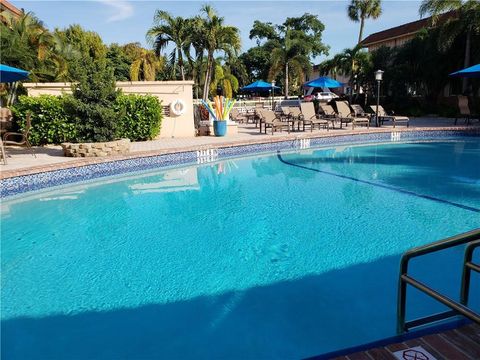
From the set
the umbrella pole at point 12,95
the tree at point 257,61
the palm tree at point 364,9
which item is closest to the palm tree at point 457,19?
the palm tree at point 364,9

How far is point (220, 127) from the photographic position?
13.8 m

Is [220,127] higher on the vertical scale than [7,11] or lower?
lower

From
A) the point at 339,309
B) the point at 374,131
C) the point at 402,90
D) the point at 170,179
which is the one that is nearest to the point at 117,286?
the point at 339,309

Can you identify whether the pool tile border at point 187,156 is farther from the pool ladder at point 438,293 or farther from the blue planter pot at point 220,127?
the pool ladder at point 438,293

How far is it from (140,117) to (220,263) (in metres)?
9.07

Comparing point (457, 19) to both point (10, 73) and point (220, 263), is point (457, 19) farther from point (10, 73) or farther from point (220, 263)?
point (220, 263)

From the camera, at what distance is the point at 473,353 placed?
6.61 ft

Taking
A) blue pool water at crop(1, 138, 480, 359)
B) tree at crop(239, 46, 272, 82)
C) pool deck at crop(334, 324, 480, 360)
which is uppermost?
tree at crop(239, 46, 272, 82)

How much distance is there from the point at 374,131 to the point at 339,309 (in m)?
11.7

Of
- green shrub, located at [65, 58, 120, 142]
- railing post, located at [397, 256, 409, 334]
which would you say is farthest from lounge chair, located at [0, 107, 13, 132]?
railing post, located at [397, 256, 409, 334]

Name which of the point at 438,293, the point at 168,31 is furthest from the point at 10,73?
the point at 168,31

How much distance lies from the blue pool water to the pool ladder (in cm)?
88

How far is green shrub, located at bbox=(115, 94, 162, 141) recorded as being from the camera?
1217cm

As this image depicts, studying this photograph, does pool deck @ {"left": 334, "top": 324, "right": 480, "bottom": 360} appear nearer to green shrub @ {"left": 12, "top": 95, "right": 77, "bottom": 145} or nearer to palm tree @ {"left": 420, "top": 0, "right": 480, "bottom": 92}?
green shrub @ {"left": 12, "top": 95, "right": 77, "bottom": 145}
